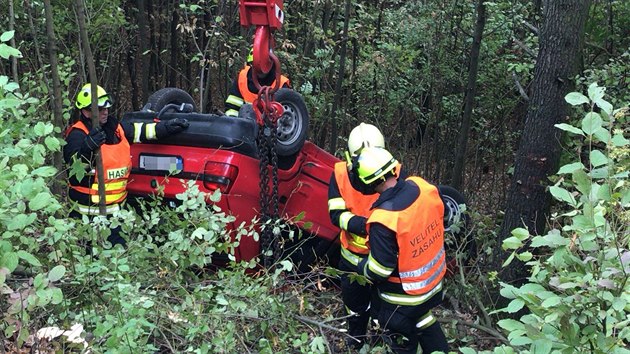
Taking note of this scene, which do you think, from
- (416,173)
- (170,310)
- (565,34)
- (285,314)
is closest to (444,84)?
(416,173)

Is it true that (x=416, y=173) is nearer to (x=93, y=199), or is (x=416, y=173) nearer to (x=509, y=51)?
(x=509, y=51)

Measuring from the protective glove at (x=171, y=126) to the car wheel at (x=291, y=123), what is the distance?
0.73 metres

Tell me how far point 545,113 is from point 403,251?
5.35 ft

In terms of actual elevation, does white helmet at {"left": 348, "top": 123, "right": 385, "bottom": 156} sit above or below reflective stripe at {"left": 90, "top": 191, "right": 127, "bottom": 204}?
above

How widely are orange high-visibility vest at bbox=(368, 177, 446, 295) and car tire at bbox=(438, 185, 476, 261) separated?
1.08 metres

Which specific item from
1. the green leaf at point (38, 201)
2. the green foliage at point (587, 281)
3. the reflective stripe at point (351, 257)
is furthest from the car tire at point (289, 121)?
the green foliage at point (587, 281)

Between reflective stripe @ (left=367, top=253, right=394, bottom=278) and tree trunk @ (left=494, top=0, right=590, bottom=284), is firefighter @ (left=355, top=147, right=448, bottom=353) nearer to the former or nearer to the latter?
reflective stripe @ (left=367, top=253, right=394, bottom=278)

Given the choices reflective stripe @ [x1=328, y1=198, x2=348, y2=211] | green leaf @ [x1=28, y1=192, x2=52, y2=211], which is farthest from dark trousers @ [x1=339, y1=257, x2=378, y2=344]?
green leaf @ [x1=28, y1=192, x2=52, y2=211]

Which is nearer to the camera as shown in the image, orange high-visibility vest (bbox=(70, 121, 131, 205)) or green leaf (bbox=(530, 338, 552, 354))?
green leaf (bbox=(530, 338, 552, 354))

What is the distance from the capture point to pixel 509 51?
27.5 feet

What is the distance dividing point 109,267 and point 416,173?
618cm

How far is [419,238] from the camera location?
3932 millimetres

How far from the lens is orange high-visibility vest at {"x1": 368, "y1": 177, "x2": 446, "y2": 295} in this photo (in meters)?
3.85

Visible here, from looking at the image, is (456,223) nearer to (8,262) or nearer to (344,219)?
(344,219)
